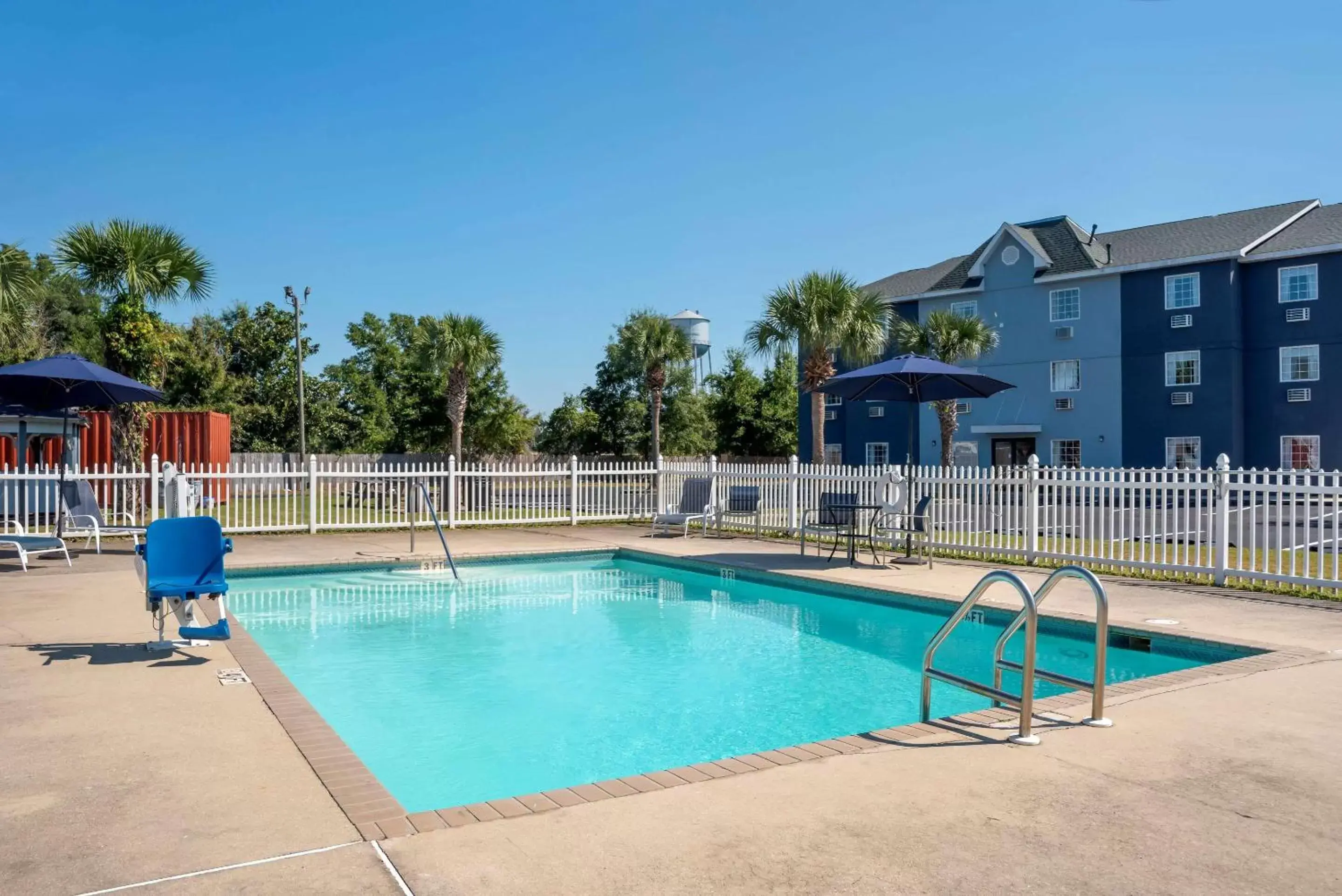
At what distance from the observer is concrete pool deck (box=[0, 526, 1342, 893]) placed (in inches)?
127

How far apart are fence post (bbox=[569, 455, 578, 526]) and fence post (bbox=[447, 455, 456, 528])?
2577 mm

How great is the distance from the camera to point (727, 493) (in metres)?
18.3

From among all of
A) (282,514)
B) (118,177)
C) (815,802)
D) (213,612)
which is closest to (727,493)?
(282,514)

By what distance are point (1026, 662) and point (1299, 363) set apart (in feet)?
98.2

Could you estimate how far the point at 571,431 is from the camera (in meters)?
48.6

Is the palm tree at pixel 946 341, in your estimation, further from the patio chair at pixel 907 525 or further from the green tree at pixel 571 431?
the green tree at pixel 571 431

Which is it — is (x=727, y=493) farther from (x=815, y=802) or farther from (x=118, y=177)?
(x=118, y=177)

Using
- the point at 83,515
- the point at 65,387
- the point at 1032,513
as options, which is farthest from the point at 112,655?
the point at 1032,513

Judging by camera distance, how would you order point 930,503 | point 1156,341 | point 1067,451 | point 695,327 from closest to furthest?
point 930,503 → point 1156,341 → point 1067,451 → point 695,327

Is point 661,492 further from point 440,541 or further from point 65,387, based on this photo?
point 65,387

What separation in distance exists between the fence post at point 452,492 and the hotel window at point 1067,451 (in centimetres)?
2197

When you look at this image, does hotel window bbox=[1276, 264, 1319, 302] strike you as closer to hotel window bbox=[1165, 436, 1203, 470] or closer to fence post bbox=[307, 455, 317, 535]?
hotel window bbox=[1165, 436, 1203, 470]

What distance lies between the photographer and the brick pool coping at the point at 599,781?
3.87m

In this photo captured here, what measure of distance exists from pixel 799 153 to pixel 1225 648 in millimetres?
13366
